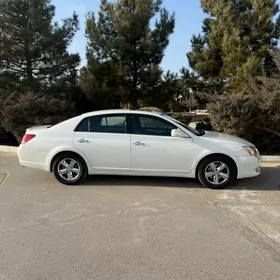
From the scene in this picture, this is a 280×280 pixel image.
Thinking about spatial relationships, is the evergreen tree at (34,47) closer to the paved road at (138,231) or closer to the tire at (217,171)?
the paved road at (138,231)

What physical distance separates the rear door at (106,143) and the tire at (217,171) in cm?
143

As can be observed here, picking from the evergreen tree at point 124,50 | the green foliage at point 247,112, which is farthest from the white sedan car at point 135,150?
the evergreen tree at point 124,50

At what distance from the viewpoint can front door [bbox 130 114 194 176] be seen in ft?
19.1

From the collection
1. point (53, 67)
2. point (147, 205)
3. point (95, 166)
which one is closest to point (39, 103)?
point (53, 67)

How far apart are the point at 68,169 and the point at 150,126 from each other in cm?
177

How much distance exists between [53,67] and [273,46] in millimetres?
8733

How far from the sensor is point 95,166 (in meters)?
6.03

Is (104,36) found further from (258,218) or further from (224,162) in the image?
(258,218)

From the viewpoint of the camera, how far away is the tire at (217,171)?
584cm

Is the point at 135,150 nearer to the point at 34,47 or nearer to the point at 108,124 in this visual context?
the point at 108,124

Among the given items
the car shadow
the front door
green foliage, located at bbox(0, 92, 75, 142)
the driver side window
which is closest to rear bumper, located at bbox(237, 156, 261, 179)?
the car shadow

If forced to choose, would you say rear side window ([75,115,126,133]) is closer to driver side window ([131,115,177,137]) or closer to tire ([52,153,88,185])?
driver side window ([131,115,177,137])

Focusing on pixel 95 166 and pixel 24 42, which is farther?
pixel 24 42

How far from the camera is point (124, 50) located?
1223 cm
